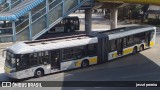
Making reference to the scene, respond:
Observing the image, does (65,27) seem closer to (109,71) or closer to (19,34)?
(19,34)

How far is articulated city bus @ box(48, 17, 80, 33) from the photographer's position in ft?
154

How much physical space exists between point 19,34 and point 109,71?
38.3ft

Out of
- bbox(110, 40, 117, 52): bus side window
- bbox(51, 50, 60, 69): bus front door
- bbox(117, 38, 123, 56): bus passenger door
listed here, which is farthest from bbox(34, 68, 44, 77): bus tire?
bbox(117, 38, 123, 56): bus passenger door

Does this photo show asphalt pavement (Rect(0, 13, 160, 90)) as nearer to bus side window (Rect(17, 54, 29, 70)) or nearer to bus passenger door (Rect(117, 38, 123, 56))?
bus passenger door (Rect(117, 38, 123, 56))

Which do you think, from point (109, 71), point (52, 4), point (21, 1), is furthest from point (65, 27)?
point (109, 71)

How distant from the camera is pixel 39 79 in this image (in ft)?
72.2

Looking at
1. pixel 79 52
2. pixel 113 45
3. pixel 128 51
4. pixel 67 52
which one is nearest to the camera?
pixel 67 52

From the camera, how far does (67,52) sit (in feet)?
77.8

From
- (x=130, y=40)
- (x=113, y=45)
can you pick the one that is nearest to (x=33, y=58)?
(x=113, y=45)

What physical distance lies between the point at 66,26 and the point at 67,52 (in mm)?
24620

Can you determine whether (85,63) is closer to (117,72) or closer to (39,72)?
(117,72)

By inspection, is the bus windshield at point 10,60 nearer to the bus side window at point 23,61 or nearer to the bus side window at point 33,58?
the bus side window at point 23,61

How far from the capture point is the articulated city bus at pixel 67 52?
21.2 m

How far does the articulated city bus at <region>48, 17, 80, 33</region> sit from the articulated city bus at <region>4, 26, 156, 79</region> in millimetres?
18973
